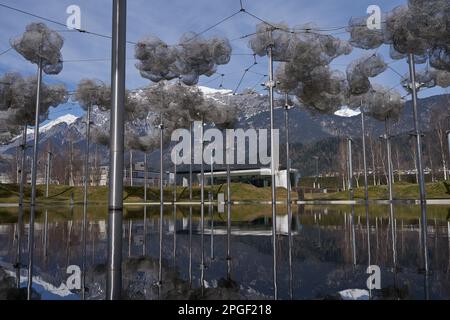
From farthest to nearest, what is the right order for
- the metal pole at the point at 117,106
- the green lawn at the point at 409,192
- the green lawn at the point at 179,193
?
the green lawn at the point at 179,193 → the green lawn at the point at 409,192 → the metal pole at the point at 117,106

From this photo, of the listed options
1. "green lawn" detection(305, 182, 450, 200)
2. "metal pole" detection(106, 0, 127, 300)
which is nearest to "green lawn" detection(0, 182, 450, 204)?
"green lawn" detection(305, 182, 450, 200)

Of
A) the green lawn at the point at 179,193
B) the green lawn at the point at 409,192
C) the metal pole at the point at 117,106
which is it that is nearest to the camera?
the metal pole at the point at 117,106

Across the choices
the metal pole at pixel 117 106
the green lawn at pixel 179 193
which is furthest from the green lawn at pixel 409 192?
the metal pole at pixel 117 106

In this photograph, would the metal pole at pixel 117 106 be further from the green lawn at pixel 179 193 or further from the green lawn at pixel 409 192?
the green lawn at pixel 179 193

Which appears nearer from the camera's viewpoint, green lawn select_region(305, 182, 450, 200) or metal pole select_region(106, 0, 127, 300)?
metal pole select_region(106, 0, 127, 300)

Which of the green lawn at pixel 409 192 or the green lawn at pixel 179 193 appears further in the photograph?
the green lawn at pixel 179 193

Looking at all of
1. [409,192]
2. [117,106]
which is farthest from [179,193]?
[117,106]

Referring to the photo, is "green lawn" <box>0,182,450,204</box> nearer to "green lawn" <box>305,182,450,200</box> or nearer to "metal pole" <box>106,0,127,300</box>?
"green lawn" <box>305,182,450,200</box>

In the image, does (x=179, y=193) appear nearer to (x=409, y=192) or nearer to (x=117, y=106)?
(x=409, y=192)

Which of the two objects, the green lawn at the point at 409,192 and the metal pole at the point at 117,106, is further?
the green lawn at the point at 409,192

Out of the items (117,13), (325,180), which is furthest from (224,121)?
(325,180)

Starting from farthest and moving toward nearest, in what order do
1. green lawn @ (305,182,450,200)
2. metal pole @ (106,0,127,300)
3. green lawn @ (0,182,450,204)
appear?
green lawn @ (0,182,450,204) → green lawn @ (305,182,450,200) → metal pole @ (106,0,127,300)
